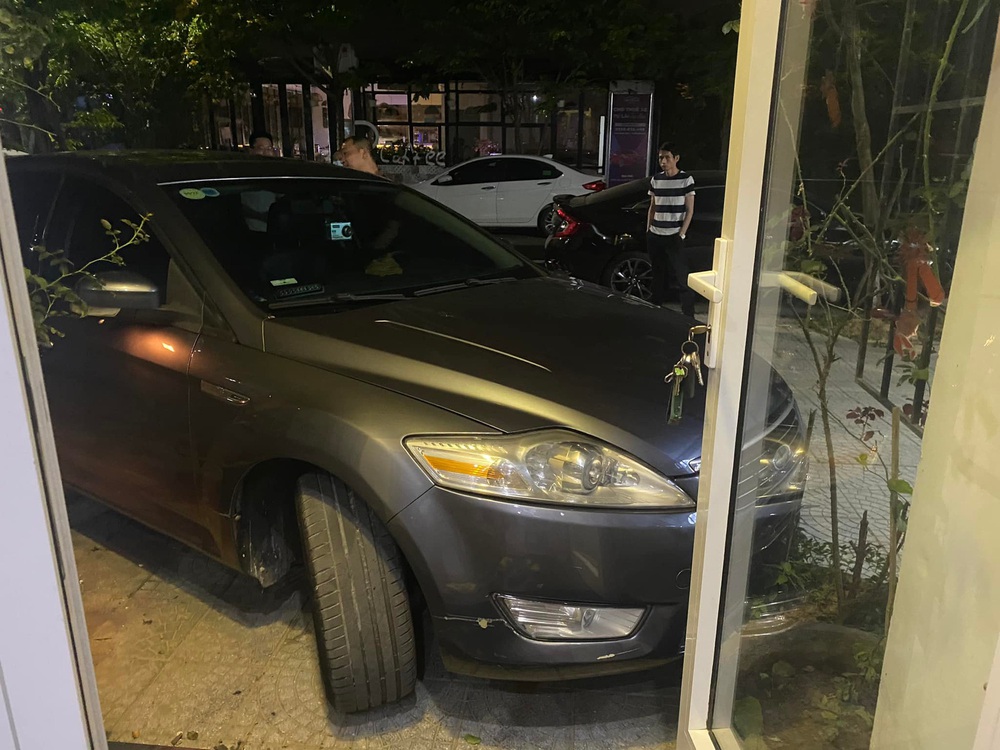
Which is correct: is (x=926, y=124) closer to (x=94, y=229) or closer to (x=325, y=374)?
(x=325, y=374)

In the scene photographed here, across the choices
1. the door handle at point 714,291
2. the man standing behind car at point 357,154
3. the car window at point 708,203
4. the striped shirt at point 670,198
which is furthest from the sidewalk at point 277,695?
the car window at point 708,203

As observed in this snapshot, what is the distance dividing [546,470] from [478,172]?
1044 cm

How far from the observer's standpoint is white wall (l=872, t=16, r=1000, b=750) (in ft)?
3.48

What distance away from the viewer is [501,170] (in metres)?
11.8

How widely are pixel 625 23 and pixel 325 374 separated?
11889 mm

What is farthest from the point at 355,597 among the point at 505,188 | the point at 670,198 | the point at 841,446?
the point at 505,188

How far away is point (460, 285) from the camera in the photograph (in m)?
2.97

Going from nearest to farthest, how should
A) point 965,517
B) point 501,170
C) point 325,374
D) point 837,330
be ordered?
1. point 965,517
2. point 837,330
3. point 325,374
4. point 501,170

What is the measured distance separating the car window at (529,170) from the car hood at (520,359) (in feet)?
30.1

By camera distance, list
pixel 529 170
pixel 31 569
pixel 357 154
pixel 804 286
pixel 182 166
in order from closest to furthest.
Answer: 1. pixel 31 569
2. pixel 804 286
3. pixel 182 166
4. pixel 357 154
5. pixel 529 170

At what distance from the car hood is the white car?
29.9 ft

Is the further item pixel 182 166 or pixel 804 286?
pixel 182 166

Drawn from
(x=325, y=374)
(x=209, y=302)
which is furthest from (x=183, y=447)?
(x=325, y=374)

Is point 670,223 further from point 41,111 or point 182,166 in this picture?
point 41,111
